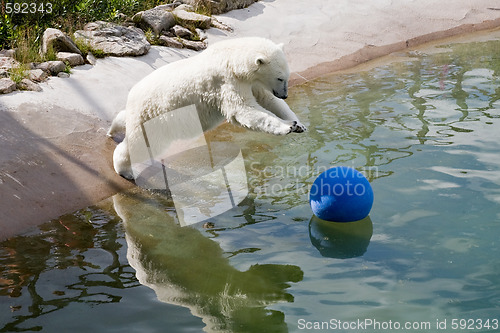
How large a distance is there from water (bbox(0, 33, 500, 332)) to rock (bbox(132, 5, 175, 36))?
3.70 metres

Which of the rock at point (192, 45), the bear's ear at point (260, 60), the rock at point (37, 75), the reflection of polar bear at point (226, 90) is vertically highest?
the bear's ear at point (260, 60)

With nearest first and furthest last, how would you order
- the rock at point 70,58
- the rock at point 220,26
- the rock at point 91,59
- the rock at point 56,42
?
the rock at point 70,58 → the rock at point 56,42 → the rock at point 91,59 → the rock at point 220,26

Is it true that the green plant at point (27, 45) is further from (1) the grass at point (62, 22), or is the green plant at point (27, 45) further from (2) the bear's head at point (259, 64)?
(2) the bear's head at point (259, 64)

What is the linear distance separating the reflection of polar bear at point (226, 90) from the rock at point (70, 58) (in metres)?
2.19

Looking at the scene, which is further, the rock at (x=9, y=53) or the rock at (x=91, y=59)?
the rock at (x=91, y=59)

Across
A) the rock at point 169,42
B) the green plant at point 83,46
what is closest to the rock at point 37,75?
the green plant at point 83,46

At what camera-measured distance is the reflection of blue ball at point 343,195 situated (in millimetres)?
4848

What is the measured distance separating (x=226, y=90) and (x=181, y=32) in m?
5.01

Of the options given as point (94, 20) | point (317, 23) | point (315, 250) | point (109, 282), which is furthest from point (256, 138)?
point (317, 23)

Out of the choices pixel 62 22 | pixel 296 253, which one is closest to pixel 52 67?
pixel 62 22

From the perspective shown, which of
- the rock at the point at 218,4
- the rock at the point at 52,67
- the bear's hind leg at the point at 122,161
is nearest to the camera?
the bear's hind leg at the point at 122,161

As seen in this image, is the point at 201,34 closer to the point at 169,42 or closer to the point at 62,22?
the point at 169,42

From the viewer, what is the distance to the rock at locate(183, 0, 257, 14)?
38.1 ft

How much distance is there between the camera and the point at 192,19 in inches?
421
